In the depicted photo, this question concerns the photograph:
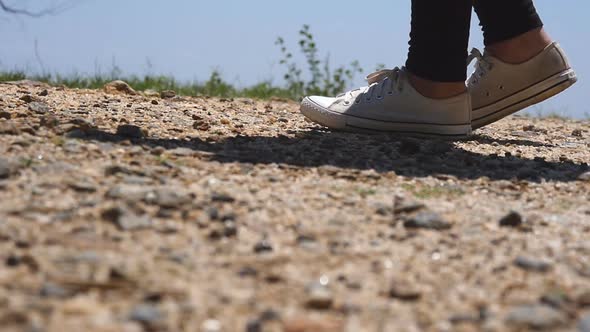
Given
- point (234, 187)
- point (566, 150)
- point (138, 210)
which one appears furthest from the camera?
point (566, 150)

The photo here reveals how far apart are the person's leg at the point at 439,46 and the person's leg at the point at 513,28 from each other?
280 mm

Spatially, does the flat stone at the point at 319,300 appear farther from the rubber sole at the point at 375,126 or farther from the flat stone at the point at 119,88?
the flat stone at the point at 119,88

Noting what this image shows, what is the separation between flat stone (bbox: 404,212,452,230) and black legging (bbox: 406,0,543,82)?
132 cm

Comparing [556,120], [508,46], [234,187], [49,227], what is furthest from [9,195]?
[556,120]

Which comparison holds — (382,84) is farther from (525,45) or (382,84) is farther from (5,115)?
(5,115)

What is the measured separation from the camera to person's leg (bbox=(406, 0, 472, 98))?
303 cm

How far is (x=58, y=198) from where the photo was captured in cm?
183

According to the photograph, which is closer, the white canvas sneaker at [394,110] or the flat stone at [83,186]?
the flat stone at [83,186]

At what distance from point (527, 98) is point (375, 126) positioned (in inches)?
25.5

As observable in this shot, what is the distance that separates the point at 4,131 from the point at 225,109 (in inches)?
68.1

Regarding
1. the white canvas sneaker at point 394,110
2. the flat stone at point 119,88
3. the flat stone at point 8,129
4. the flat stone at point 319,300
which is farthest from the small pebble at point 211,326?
the flat stone at point 119,88

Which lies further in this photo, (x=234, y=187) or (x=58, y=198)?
(x=234, y=187)

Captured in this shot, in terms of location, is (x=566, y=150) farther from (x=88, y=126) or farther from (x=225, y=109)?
(x=88, y=126)

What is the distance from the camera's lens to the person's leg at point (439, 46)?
9.93 ft
